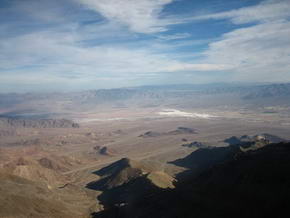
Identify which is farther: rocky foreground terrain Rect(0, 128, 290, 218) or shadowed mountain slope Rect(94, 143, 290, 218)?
rocky foreground terrain Rect(0, 128, 290, 218)

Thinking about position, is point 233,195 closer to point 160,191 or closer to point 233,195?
point 233,195

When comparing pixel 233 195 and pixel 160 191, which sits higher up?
pixel 233 195

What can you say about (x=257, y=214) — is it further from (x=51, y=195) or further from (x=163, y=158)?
(x=163, y=158)

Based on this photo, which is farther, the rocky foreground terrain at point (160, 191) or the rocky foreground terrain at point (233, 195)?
the rocky foreground terrain at point (160, 191)

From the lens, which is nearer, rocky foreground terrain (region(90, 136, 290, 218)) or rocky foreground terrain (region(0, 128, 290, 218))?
rocky foreground terrain (region(90, 136, 290, 218))

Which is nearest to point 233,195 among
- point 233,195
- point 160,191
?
point 233,195

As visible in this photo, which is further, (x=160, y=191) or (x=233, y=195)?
(x=160, y=191)

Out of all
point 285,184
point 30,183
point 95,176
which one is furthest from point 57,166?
point 285,184

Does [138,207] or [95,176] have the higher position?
[138,207]

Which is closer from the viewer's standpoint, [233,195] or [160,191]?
[233,195]

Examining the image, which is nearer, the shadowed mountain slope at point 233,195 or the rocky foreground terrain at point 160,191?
the shadowed mountain slope at point 233,195

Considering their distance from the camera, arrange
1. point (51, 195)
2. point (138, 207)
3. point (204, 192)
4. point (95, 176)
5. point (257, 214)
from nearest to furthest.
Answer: point (257, 214) → point (204, 192) → point (138, 207) → point (51, 195) → point (95, 176)
